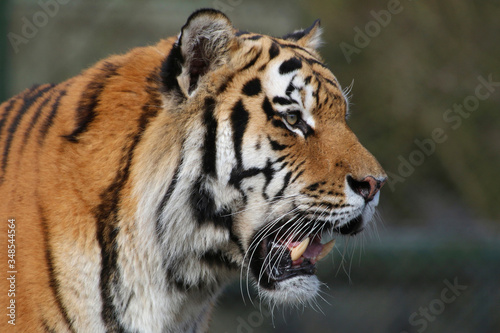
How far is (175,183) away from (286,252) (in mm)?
398

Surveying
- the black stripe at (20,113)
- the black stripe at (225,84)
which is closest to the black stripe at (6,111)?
the black stripe at (20,113)

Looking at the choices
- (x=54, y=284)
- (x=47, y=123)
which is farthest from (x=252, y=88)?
(x=54, y=284)

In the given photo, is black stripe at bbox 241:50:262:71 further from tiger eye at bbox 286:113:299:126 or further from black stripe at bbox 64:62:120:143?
black stripe at bbox 64:62:120:143

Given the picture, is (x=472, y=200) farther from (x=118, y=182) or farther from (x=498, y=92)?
(x=118, y=182)

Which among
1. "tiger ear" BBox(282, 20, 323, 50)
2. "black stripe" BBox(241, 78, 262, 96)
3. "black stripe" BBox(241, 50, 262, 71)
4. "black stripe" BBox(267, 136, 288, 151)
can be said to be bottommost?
"black stripe" BBox(267, 136, 288, 151)

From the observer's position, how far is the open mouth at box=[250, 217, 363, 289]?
5.63 ft

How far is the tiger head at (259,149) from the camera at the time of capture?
1.61 m

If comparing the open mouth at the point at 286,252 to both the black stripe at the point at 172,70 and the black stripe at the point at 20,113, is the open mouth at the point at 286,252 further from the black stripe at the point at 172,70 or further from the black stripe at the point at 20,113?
the black stripe at the point at 20,113

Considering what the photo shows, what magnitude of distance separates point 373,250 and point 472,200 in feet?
5.82

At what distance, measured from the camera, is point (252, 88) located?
1669mm

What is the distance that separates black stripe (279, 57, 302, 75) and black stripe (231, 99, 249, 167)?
0.16 m

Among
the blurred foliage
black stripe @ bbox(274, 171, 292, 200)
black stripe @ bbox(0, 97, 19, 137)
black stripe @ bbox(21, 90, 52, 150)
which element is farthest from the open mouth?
the blurred foliage

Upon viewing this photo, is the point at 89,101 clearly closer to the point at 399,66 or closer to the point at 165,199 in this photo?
the point at 165,199

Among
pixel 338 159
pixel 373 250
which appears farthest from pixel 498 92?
pixel 338 159
